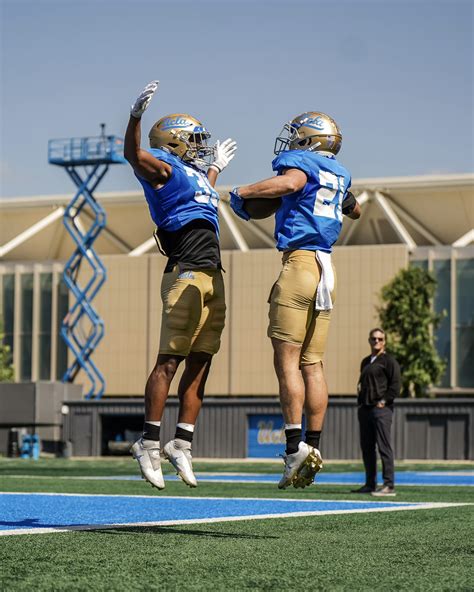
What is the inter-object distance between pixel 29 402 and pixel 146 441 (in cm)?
3768

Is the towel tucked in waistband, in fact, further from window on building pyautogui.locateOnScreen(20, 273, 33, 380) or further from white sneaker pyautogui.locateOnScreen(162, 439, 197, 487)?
window on building pyautogui.locateOnScreen(20, 273, 33, 380)

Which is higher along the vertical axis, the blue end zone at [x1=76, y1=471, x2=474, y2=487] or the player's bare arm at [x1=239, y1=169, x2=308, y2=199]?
the player's bare arm at [x1=239, y1=169, x2=308, y2=199]

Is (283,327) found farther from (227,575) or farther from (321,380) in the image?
(227,575)

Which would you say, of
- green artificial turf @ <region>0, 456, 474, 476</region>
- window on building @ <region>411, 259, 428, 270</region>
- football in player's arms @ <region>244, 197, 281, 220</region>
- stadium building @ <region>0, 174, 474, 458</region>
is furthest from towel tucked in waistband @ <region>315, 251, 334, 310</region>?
window on building @ <region>411, 259, 428, 270</region>

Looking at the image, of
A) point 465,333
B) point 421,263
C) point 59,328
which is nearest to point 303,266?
point 465,333

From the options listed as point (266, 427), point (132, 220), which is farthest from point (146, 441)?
point (132, 220)

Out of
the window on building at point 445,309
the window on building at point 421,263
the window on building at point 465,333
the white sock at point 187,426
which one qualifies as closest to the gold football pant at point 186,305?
the white sock at point 187,426

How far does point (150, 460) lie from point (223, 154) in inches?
92.1

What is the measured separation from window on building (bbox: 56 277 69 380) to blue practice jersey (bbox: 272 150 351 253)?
48.2 metres

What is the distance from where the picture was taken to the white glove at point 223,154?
8109 mm

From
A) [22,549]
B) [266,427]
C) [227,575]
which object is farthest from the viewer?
[266,427]

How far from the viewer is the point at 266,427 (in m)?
41.5

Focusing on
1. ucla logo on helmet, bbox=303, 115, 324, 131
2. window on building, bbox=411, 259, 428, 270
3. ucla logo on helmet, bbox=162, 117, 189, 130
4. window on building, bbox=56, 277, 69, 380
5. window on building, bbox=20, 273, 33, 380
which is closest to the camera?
ucla logo on helmet, bbox=303, 115, 324, 131

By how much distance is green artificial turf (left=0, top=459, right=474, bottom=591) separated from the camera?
15.6 feet
